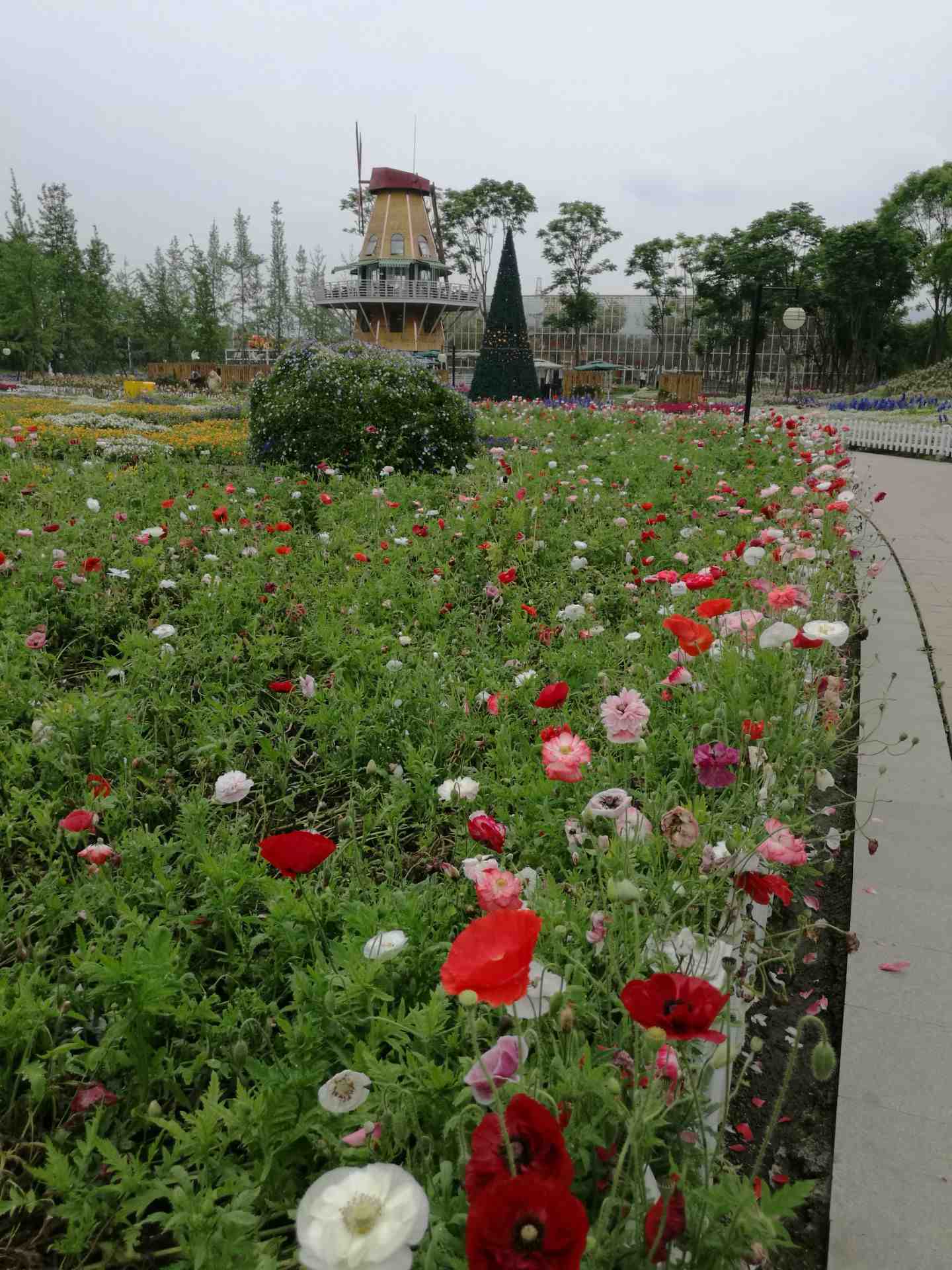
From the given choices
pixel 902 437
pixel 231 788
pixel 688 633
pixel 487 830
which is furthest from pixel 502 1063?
pixel 902 437

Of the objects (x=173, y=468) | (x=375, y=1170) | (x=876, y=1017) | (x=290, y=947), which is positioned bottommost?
(x=876, y=1017)

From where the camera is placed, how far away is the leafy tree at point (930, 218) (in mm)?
45156

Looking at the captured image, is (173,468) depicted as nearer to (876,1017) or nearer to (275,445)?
(275,445)

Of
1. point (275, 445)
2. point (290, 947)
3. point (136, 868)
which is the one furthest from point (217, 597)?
point (275, 445)

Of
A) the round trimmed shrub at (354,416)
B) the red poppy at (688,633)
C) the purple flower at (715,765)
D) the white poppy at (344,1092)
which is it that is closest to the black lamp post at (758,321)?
the round trimmed shrub at (354,416)

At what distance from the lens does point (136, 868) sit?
2258 mm

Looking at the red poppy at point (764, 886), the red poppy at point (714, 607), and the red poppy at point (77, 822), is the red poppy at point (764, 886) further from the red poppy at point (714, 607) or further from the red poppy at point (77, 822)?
the red poppy at point (77, 822)

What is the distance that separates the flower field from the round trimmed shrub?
3.73m

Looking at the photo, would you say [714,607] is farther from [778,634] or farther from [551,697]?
[551,697]

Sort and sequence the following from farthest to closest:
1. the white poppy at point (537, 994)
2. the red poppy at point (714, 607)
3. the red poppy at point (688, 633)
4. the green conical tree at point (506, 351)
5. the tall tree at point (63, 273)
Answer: the tall tree at point (63, 273) → the green conical tree at point (506, 351) → the red poppy at point (714, 607) → the red poppy at point (688, 633) → the white poppy at point (537, 994)

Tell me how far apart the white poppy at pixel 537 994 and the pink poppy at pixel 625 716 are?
0.59 meters

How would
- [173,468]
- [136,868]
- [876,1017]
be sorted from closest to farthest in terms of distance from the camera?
[876,1017] < [136,868] < [173,468]

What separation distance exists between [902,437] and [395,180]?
34.9 metres

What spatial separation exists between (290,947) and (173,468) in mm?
6739
